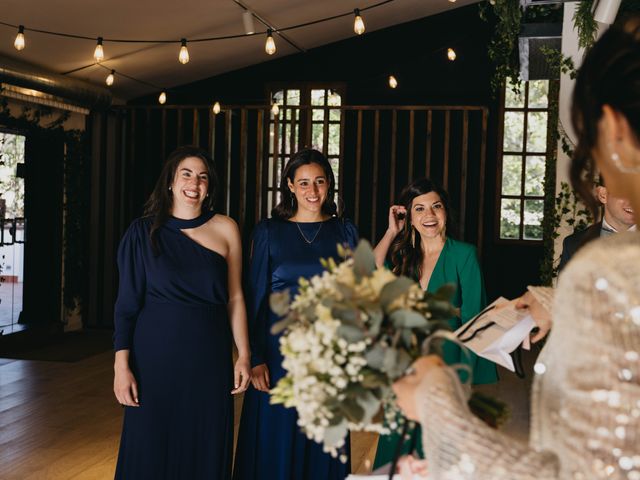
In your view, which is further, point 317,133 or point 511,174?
point 317,133

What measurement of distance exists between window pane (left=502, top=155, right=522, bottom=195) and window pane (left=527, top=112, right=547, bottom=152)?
23cm

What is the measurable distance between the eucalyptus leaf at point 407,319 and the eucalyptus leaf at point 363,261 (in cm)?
10

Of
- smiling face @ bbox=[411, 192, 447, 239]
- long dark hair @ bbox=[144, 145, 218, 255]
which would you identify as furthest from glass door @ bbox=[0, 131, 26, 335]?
smiling face @ bbox=[411, 192, 447, 239]

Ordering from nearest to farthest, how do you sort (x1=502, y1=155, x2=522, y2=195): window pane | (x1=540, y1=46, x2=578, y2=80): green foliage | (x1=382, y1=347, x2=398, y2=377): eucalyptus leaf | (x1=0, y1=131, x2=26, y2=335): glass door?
(x1=382, y1=347, x2=398, y2=377): eucalyptus leaf → (x1=540, y1=46, x2=578, y2=80): green foliage → (x1=0, y1=131, x2=26, y2=335): glass door → (x1=502, y1=155, x2=522, y2=195): window pane

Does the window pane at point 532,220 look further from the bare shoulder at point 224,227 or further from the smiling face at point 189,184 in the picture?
the smiling face at point 189,184

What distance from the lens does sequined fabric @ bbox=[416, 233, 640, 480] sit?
1.12m

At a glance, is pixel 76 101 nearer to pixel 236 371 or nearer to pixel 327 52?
pixel 327 52

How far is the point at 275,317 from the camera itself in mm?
3219

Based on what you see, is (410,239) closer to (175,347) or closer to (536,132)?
(175,347)

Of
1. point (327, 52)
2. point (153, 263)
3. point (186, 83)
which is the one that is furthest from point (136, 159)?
point (153, 263)

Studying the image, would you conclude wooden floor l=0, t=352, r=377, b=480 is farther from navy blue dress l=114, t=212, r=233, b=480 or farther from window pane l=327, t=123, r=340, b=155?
window pane l=327, t=123, r=340, b=155

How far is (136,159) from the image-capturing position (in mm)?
9844

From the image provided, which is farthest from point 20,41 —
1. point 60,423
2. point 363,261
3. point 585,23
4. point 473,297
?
point 363,261

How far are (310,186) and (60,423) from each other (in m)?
2.95
